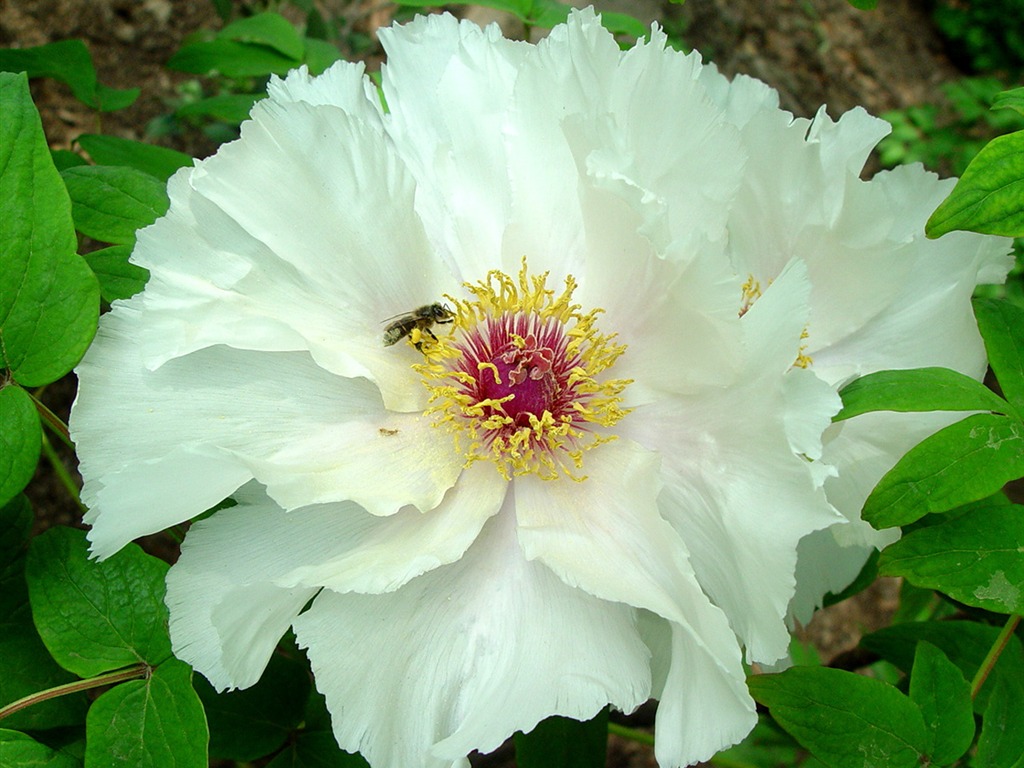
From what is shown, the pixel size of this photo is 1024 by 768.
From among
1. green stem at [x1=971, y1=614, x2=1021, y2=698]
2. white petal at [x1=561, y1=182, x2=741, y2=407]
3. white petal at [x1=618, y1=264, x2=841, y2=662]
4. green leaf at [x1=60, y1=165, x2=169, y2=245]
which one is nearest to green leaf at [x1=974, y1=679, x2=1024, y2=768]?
green stem at [x1=971, y1=614, x2=1021, y2=698]

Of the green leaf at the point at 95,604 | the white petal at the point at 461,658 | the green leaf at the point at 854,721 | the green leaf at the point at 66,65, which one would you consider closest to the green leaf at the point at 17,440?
the green leaf at the point at 95,604

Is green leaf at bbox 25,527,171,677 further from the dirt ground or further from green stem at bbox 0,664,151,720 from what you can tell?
the dirt ground

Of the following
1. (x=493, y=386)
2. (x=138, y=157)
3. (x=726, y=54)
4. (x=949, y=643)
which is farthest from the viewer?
(x=726, y=54)

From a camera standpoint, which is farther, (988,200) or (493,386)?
(493,386)

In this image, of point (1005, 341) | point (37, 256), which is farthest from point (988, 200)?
point (37, 256)

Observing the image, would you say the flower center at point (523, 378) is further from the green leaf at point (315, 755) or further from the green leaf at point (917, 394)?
the green leaf at point (315, 755)

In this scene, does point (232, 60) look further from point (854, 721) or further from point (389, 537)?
point (854, 721)
